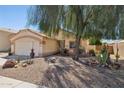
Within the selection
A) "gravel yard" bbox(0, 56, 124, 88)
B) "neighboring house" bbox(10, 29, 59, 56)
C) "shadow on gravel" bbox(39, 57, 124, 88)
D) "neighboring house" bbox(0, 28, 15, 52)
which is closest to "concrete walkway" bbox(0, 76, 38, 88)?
"gravel yard" bbox(0, 56, 124, 88)

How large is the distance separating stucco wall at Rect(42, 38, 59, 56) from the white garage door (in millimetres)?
865

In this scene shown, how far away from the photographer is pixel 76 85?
855 centimetres

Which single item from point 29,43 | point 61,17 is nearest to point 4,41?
point 29,43

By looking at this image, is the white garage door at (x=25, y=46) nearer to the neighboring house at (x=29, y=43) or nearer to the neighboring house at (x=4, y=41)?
the neighboring house at (x=29, y=43)

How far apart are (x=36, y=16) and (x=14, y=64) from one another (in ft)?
11.0

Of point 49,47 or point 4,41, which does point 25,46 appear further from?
point 4,41

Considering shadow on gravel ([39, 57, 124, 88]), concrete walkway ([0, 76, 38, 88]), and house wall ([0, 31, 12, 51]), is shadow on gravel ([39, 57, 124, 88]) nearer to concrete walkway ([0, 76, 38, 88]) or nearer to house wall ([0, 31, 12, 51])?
concrete walkway ([0, 76, 38, 88])

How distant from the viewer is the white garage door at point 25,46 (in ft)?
75.1

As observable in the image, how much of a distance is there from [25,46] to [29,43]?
0.62m

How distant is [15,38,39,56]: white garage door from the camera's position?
2289 centimetres

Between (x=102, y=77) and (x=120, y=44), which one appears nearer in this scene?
(x=102, y=77)
